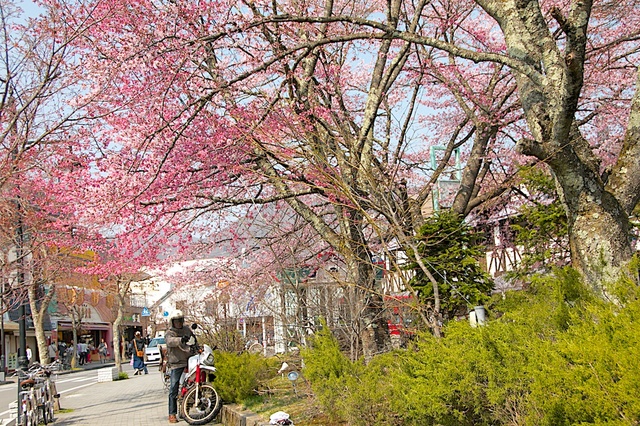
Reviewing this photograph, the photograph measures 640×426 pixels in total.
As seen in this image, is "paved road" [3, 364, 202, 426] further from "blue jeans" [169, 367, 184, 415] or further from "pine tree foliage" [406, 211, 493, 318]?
"pine tree foliage" [406, 211, 493, 318]

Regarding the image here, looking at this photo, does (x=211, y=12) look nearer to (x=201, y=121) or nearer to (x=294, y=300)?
(x=201, y=121)

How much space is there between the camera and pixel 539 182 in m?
9.68

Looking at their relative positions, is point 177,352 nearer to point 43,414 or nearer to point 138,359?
point 43,414

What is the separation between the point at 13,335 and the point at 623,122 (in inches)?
1452

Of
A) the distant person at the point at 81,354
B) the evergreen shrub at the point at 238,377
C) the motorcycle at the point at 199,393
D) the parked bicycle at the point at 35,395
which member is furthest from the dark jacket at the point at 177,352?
the distant person at the point at 81,354

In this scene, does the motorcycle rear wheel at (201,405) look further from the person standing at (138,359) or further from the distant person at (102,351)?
the distant person at (102,351)

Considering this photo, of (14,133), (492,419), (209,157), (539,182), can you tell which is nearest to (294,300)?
(209,157)

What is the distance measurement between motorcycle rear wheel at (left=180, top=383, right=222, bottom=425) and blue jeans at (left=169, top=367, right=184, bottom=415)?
35 centimetres

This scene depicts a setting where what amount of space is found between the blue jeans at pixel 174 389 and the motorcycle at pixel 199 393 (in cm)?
16

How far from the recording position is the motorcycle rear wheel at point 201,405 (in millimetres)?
9789

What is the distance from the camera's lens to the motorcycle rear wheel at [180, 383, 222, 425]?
979 cm

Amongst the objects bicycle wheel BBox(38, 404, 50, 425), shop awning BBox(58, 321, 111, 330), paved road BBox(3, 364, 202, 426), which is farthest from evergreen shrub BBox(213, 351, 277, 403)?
shop awning BBox(58, 321, 111, 330)

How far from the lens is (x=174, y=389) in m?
10.4

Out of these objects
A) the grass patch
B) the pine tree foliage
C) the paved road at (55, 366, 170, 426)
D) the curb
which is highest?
the pine tree foliage
